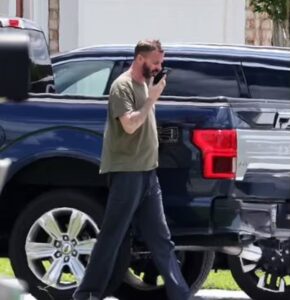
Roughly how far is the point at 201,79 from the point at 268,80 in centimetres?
52

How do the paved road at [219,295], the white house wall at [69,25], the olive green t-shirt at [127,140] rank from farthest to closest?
1. the white house wall at [69,25]
2. the paved road at [219,295]
3. the olive green t-shirt at [127,140]

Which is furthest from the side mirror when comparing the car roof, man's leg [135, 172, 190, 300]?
the car roof

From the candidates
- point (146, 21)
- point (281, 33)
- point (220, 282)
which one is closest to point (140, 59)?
point (220, 282)

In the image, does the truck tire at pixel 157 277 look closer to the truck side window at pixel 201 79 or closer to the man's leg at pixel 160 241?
the man's leg at pixel 160 241

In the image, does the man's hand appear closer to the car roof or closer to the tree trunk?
the car roof

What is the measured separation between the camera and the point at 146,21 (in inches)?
845

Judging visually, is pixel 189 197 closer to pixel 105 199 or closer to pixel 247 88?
pixel 105 199

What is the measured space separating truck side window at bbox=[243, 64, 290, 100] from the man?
6.39 ft

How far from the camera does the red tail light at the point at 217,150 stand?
300 inches

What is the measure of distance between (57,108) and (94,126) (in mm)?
273

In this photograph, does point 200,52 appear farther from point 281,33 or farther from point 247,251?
point 281,33

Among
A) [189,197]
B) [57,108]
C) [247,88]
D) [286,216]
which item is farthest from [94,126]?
[247,88]

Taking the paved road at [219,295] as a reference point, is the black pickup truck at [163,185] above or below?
above

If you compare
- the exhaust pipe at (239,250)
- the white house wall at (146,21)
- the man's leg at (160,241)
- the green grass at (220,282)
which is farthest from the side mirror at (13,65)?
the white house wall at (146,21)
